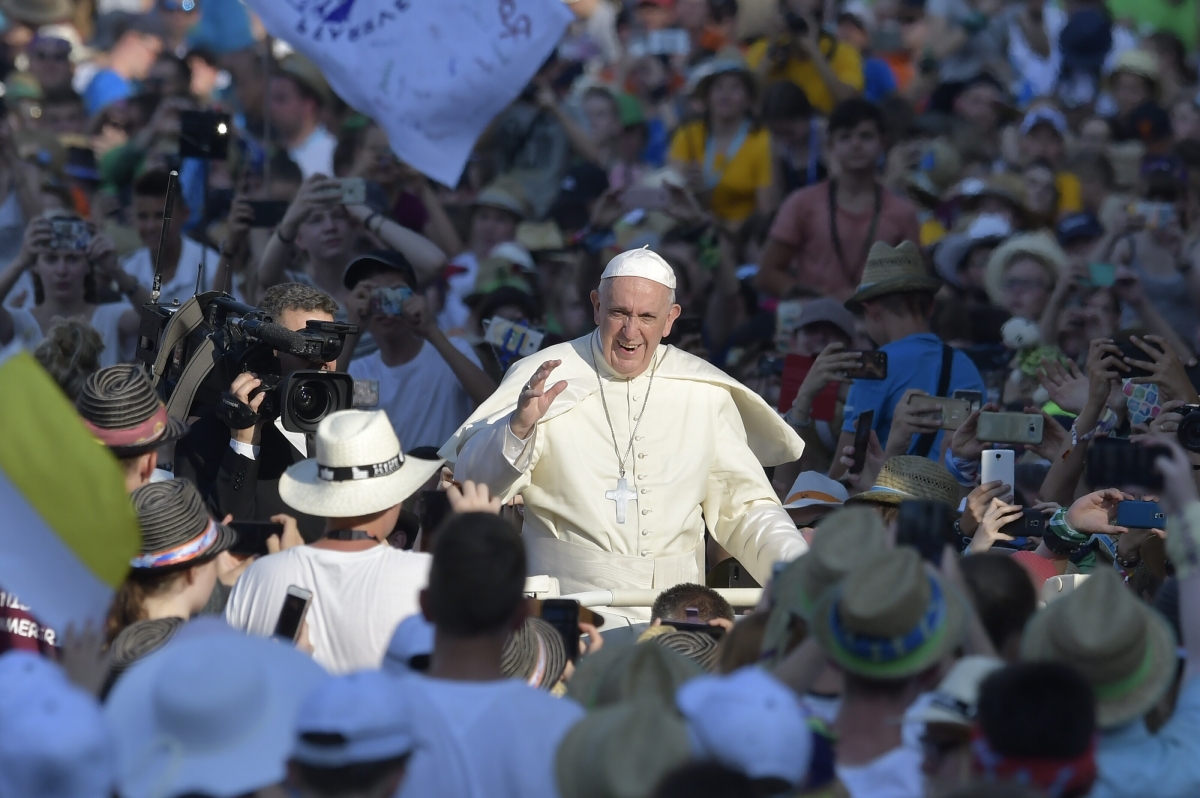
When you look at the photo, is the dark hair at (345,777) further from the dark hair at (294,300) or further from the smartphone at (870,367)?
the smartphone at (870,367)

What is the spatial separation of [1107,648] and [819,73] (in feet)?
28.9

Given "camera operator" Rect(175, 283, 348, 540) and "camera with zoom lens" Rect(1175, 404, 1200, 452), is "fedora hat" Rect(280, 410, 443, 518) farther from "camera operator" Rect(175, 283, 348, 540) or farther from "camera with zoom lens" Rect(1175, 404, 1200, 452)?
"camera with zoom lens" Rect(1175, 404, 1200, 452)

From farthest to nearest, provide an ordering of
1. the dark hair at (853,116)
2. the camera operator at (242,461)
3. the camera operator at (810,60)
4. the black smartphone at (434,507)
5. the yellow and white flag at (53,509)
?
the camera operator at (810,60) → the dark hair at (853,116) → the camera operator at (242,461) → the black smartphone at (434,507) → the yellow and white flag at (53,509)

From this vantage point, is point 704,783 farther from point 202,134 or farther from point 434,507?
point 202,134

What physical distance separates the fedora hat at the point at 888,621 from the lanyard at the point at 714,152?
8172 millimetres

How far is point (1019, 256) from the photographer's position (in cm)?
963

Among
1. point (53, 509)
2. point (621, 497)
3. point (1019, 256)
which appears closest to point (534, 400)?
point (621, 497)

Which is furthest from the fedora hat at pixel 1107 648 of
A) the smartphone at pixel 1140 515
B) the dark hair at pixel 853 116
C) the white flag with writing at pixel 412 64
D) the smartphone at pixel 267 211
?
the smartphone at pixel 267 211

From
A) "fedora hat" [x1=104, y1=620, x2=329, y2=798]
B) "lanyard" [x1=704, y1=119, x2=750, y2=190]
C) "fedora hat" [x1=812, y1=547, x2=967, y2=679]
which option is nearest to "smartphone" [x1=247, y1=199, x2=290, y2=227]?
"lanyard" [x1=704, y1=119, x2=750, y2=190]

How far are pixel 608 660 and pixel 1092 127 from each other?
9.22 meters

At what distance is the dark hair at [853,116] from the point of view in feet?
32.0

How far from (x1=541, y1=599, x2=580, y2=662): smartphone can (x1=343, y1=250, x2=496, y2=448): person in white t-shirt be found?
3.34 m

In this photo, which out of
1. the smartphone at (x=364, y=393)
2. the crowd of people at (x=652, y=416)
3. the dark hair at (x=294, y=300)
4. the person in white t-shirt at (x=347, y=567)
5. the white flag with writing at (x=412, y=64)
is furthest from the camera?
the white flag with writing at (x=412, y=64)

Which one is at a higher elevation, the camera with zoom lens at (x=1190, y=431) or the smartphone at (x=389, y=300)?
the camera with zoom lens at (x=1190, y=431)
